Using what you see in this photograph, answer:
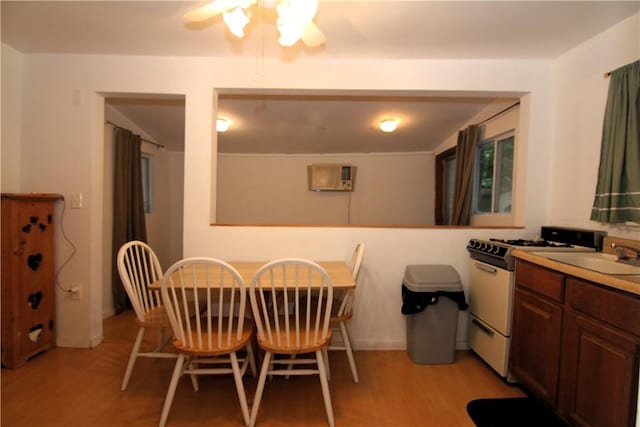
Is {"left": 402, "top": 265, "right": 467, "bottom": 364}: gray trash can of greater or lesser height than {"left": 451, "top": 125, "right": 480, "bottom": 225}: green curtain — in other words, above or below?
below

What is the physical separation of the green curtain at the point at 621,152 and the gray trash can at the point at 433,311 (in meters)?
0.97

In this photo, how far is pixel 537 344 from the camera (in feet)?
5.26

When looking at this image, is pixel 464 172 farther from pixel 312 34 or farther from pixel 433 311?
pixel 312 34

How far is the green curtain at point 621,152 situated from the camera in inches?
63.3

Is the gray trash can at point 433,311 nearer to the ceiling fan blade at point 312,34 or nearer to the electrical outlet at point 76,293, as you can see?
the ceiling fan blade at point 312,34

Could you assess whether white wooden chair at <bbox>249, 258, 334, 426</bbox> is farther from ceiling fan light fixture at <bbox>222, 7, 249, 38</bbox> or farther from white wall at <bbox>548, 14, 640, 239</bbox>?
white wall at <bbox>548, 14, 640, 239</bbox>

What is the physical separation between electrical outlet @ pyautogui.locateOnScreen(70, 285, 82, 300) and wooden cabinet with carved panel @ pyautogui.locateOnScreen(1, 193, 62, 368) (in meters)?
0.12

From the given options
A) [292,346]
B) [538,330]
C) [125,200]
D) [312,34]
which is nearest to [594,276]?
[538,330]

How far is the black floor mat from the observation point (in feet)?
4.98

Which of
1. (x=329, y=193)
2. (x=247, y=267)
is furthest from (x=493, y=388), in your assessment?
(x=329, y=193)

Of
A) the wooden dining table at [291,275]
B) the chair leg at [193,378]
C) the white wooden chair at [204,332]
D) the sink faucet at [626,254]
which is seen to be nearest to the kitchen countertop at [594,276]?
the sink faucet at [626,254]

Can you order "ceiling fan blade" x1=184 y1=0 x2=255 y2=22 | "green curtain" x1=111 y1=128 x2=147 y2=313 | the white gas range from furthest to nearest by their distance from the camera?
"green curtain" x1=111 y1=128 x2=147 y2=313 → the white gas range → "ceiling fan blade" x1=184 y1=0 x2=255 y2=22

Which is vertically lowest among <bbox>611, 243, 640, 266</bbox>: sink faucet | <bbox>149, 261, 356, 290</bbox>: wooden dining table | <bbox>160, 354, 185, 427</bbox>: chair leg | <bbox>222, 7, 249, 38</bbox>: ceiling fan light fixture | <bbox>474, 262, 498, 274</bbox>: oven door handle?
<bbox>160, 354, 185, 427</bbox>: chair leg

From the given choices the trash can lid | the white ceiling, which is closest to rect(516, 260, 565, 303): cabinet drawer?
the trash can lid
